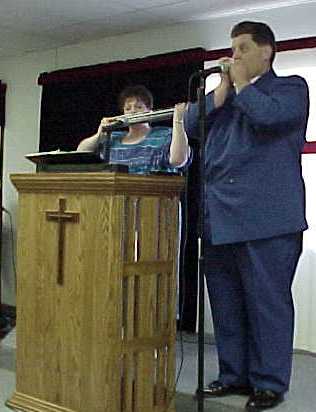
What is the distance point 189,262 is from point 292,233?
1.66m

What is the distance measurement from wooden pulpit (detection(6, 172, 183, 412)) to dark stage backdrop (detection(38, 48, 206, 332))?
141cm

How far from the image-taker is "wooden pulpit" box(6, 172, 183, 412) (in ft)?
6.76

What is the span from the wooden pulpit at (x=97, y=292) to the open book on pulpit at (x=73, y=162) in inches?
2.1

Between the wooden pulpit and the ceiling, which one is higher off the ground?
the ceiling

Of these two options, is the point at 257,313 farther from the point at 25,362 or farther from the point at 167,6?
the point at 167,6

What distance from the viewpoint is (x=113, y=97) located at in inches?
174

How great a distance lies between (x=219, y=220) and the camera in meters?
2.34

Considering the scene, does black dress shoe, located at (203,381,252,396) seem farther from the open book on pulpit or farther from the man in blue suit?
the open book on pulpit

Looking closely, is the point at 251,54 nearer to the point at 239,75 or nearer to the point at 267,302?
the point at 239,75

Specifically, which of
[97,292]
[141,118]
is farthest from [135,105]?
[97,292]

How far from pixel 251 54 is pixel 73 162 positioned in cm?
75

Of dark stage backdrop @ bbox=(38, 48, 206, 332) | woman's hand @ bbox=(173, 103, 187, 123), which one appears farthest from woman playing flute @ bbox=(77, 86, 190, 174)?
dark stage backdrop @ bbox=(38, 48, 206, 332)

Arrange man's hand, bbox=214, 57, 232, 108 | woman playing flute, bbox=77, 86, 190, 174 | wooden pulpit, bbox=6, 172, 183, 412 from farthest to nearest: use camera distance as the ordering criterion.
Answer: woman playing flute, bbox=77, 86, 190, 174 → man's hand, bbox=214, 57, 232, 108 → wooden pulpit, bbox=6, 172, 183, 412

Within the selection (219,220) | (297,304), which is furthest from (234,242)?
(297,304)
